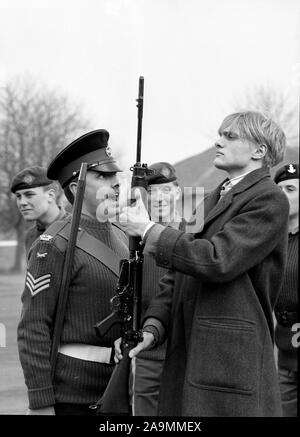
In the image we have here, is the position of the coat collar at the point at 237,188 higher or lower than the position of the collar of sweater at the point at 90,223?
higher

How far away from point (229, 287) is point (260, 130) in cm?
60

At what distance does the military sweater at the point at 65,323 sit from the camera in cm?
292

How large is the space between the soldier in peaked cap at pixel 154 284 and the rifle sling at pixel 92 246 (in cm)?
57

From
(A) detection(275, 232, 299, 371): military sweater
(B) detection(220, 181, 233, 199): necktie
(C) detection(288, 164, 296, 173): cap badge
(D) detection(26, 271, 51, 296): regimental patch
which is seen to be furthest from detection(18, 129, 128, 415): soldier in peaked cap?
(C) detection(288, 164, 296, 173): cap badge

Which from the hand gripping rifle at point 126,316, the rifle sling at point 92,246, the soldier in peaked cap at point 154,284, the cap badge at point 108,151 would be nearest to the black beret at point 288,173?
the soldier in peaked cap at point 154,284

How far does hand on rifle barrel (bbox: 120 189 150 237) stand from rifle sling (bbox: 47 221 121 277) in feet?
1.07

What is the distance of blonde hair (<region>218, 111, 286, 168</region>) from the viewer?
2904 mm

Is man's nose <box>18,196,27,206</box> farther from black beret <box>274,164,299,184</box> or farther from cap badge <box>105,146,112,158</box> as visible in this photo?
cap badge <box>105,146,112,158</box>

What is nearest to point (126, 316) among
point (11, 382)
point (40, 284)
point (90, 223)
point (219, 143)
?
point (40, 284)

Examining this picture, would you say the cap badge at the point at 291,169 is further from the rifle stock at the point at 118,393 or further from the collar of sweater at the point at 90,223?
the rifle stock at the point at 118,393

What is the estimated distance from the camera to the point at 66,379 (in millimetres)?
2996

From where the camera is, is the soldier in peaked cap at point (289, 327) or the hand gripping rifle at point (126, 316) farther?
the soldier in peaked cap at point (289, 327)

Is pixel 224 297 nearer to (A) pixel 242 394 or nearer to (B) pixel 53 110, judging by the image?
(A) pixel 242 394

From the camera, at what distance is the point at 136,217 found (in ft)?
9.14
